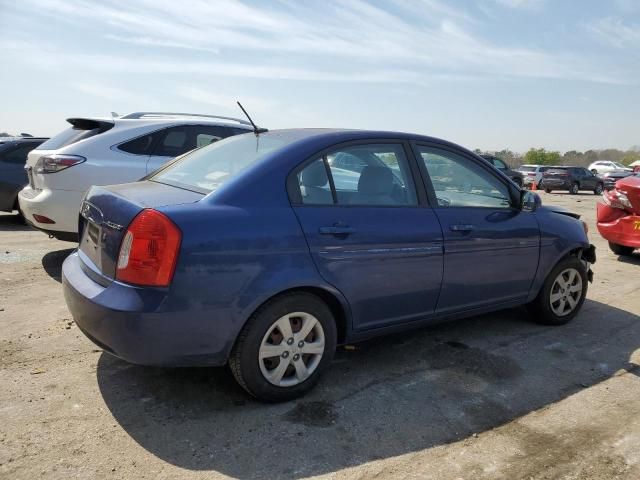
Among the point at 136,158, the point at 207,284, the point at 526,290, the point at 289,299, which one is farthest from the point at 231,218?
the point at 136,158

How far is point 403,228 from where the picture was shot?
3.60 meters

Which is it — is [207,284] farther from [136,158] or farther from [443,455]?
[136,158]

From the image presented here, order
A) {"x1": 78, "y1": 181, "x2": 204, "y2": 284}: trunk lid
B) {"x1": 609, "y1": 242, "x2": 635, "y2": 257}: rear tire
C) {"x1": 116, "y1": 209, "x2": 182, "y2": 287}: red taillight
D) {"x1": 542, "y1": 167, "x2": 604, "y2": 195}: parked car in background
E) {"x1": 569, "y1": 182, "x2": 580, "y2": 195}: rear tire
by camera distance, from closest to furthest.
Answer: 1. {"x1": 116, "y1": 209, "x2": 182, "y2": 287}: red taillight
2. {"x1": 78, "y1": 181, "x2": 204, "y2": 284}: trunk lid
3. {"x1": 609, "y1": 242, "x2": 635, "y2": 257}: rear tire
4. {"x1": 542, "y1": 167, "x2": 604, "y2": 195}: parked car in background
5. {"x1": 569, "y1": 182, "x2": 580, "y2": 195}: rear tire

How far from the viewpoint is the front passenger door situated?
3904 mm

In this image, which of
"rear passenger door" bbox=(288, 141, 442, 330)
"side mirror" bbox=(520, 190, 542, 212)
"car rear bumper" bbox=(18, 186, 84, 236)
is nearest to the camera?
"rear passenger door" bbox=(288, 141, 442, 330)

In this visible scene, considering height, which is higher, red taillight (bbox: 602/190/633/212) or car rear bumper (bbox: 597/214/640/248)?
red taillight (bbox: 602/190/633/212)

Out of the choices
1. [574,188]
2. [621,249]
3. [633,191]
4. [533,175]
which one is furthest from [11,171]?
[533,175]

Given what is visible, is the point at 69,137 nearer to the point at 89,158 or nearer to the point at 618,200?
the point at 89,158

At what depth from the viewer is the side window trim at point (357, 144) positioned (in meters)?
3.23

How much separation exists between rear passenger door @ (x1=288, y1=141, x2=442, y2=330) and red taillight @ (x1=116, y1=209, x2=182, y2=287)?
755 mm

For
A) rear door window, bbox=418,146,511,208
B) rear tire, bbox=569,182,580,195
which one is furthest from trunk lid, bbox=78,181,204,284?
rear tire, bbox=569,182,580,195

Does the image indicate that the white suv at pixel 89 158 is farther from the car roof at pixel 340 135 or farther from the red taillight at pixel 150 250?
the red taillight at pixel 150 250

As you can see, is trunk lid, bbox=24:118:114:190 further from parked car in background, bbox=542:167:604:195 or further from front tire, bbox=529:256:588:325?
parked car in background, bbox=542:167:604:195

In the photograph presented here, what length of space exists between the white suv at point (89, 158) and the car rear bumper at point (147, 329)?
3.19 m
